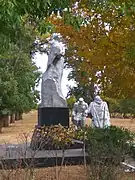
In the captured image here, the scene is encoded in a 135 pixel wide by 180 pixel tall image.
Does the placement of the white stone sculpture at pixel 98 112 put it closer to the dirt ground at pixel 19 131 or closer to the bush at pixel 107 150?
the dirt ground at pixel 19 131

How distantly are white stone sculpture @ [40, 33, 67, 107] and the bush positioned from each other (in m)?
4.76

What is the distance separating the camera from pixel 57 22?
964 centimetres

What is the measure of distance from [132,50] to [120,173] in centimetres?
231

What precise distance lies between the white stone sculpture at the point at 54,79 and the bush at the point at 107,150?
4.76 m

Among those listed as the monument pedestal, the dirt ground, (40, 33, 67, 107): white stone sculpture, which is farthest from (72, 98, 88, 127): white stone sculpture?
the monument pedestal

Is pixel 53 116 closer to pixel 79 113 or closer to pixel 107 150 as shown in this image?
pixel 107 150

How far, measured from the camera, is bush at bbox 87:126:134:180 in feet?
24.5

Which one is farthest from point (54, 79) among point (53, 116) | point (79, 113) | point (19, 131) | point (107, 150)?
point (19, 131)

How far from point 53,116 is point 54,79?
6.07 feet

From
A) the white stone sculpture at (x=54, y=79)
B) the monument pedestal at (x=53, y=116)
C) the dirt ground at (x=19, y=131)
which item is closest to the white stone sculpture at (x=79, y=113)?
the dirt ground at (x=19, y=131)

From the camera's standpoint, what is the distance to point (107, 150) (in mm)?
8156

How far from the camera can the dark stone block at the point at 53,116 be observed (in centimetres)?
1366

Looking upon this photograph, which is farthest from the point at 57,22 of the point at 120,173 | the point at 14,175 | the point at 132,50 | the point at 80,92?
the point at 80,92

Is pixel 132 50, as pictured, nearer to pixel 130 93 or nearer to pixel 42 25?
pixel 130 93
